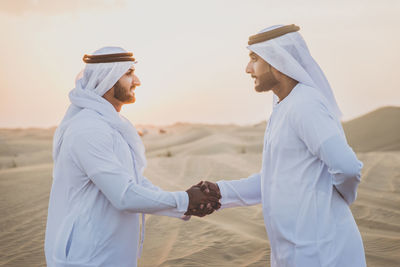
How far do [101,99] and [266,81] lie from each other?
4.34 ft

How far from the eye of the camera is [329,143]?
303cm

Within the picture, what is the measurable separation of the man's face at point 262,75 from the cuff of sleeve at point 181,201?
3.44 feet

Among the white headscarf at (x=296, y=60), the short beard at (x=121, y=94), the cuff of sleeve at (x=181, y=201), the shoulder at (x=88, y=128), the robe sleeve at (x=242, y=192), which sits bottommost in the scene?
the robe sleeve at (x=242, y=192)

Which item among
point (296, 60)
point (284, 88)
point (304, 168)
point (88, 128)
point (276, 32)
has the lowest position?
point (304, 168)

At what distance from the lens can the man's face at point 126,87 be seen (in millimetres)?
3875

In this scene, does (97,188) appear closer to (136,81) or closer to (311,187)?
(136,81)

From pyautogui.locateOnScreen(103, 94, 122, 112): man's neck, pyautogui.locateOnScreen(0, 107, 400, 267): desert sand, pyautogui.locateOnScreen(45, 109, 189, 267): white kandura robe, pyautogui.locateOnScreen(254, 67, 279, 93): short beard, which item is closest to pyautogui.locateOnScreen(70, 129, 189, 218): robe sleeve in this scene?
pyautogui.locateOnScreen(45, 109, 189, 267): white kandura robe

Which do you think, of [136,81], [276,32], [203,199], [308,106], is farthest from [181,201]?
[276,32]

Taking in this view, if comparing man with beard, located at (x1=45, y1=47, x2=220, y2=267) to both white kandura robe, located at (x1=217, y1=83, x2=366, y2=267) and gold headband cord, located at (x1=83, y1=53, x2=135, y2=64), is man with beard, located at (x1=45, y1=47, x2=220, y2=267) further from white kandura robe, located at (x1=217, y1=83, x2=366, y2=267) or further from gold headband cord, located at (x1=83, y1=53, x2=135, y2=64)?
white kandura robe, located at (x1=217, y1=83, x2=366, y2=267)

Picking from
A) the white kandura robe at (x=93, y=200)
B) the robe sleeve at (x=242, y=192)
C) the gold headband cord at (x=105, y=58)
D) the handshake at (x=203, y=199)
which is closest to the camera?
the white kandura robe at (x=93, y=200)

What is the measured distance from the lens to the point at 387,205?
8844 mm

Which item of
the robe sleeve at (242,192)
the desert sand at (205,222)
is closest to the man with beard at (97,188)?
the robe sleeve at (242,192)

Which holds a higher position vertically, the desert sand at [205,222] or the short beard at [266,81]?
the short beard at [266,81]

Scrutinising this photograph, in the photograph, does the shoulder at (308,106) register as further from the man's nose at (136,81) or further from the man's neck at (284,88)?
the man's nose at (136,81)
